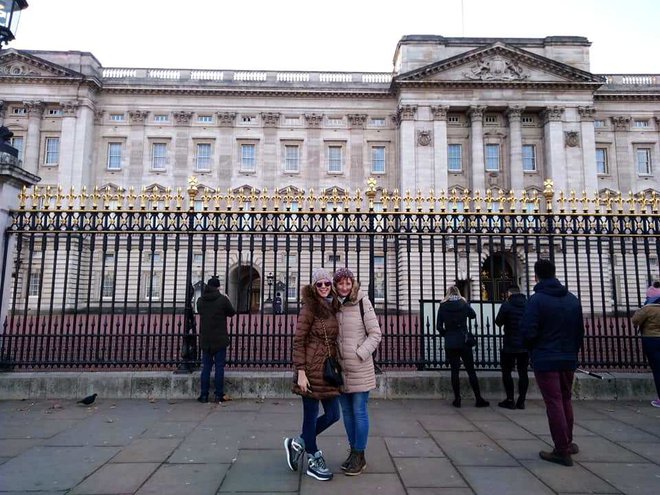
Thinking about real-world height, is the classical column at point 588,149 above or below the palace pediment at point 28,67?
below

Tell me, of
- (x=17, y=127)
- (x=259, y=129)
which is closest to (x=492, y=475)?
(x=259, y=129)

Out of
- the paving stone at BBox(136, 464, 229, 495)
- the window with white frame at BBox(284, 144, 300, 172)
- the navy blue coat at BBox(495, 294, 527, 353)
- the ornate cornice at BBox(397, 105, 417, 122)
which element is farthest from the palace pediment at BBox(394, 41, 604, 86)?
the paving stone at BBox(136, 464, 229, 495)

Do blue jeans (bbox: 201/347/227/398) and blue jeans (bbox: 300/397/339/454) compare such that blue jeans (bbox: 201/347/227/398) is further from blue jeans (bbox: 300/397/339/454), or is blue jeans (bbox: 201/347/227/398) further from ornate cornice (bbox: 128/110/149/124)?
ornate cornice (bbox: 128/110/149/124)

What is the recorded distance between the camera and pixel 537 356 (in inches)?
205

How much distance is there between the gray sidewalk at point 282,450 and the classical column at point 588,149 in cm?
3528

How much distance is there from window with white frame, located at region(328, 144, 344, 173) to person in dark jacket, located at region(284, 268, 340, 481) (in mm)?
36292

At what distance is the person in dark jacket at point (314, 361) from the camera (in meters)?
4.43

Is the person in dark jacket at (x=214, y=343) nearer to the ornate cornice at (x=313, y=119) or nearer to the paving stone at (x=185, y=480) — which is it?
the paving stone at (x=185, y=480)

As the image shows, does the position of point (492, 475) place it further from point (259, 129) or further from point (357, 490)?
point (259, 129)

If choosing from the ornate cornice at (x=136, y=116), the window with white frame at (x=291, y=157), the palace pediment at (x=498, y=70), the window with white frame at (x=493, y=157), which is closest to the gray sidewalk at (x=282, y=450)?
the window with white frame at (x=291, y=157)

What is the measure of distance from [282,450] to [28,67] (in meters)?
43.2

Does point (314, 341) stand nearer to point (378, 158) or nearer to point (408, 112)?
point (408, 112)

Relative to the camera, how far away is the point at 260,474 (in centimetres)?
449

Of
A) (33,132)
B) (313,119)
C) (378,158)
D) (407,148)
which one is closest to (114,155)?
(33,132)
